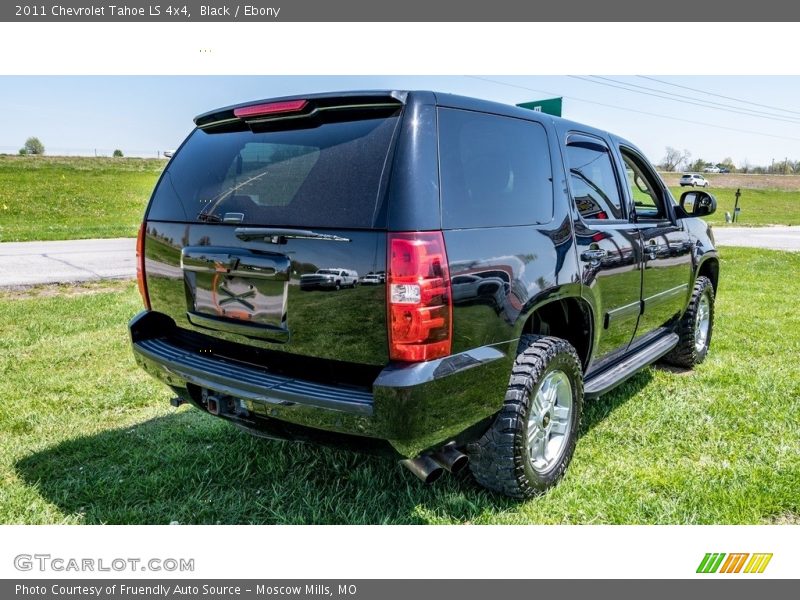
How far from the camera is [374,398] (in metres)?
2.20

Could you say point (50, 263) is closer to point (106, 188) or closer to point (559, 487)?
point (559, 487)

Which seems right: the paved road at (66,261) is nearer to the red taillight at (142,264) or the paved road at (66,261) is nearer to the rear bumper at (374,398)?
the red taillight at (142,264)

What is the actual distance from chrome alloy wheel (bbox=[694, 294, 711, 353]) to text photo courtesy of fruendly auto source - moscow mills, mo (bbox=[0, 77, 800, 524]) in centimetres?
66

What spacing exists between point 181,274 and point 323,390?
3.37 feet

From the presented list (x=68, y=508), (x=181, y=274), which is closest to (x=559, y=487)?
(x=181, y=274)

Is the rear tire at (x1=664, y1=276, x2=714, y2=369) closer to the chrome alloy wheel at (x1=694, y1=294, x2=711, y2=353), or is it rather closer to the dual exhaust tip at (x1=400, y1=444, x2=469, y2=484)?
the chrome alloy wheel at (x1=694, y1=294, x2=711, y2=353)

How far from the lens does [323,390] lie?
2.34 metres

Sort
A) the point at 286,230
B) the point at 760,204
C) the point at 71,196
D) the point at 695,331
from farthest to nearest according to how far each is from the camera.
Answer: the point at 760,204
the point at 71,196
the point at 695,331
the point at 286,230

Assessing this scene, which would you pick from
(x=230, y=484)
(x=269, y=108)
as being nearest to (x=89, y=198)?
(x=230, y=484)

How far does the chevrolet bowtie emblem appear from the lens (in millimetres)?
2539

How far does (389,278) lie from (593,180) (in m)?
2.02

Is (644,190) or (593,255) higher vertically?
(644,190)

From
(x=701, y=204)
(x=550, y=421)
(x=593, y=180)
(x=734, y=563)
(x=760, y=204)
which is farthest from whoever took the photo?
(x=760, y=204)

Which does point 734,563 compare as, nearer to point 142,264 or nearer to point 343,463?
point 343,463
